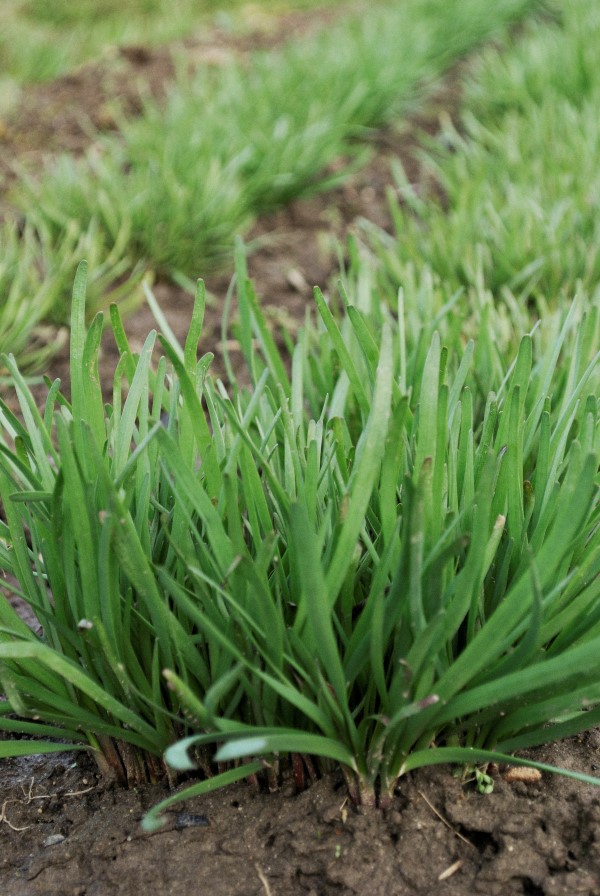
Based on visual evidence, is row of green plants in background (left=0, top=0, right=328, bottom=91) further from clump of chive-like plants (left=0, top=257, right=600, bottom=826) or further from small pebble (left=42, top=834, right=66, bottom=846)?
small pebble (left=42, top=834, right=66, bottom=846)

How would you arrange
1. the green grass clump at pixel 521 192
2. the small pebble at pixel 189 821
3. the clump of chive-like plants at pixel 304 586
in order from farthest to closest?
the green grass clump at pixel 521 192 < the small pebble at pixel 189 821 < the clump of chive-like plants at pixel 304 586

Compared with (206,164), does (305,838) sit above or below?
below

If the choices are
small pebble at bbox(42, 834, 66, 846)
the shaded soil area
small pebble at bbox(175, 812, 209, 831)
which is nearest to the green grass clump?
the shaded soil area

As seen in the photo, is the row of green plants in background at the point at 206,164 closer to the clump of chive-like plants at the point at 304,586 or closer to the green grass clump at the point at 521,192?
the green grass clump at the point at 521,192

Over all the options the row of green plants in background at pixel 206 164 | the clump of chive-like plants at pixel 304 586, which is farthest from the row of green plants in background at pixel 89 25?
the clump of chive-like plants at pixel 304 586

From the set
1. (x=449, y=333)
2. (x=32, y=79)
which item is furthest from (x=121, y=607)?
(x=32, y=79)

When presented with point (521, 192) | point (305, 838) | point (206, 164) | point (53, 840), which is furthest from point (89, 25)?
point (305, 838)

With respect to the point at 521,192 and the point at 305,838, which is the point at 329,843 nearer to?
the point at 305,838
